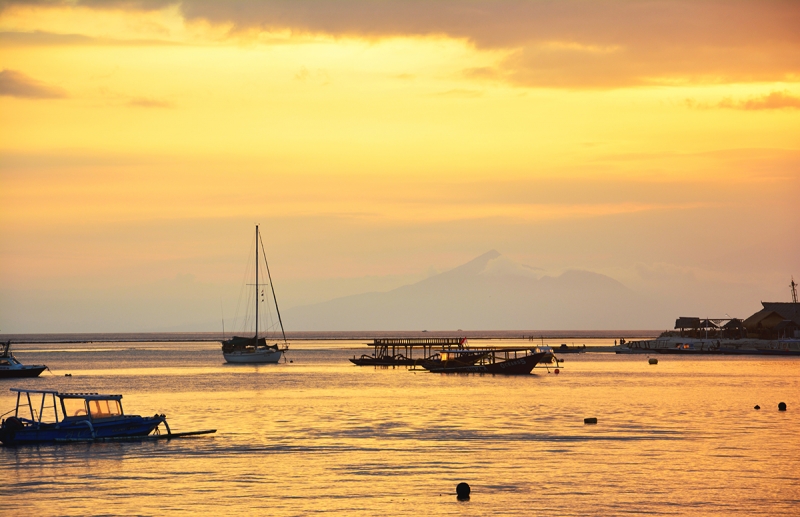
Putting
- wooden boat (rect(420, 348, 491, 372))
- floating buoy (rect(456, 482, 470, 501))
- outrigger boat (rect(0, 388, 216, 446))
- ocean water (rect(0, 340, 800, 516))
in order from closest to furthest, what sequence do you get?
1. ocean water (rect(0, 340, 800, 516))
2. floating buoy (rect(456, 482, 470, 501))
3. outrigger boat (rect(0, 388, 216, 446))
4. wooden boat (rect(420, 348, 491, 372))

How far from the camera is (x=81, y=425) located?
5069 cm

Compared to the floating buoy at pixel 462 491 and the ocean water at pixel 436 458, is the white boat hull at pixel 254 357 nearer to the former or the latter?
the ocean water at pixel 436 458

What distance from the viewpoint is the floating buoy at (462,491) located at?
3453cm

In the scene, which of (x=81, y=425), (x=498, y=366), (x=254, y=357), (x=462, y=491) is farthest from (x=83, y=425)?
(x=254, y=357)

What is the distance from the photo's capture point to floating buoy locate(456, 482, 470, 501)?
34.5 metres

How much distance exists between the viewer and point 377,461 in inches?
1705

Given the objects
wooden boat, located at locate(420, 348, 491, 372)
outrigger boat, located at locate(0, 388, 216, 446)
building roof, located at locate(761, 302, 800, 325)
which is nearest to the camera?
outrigger boat, located at locate(0, 388, 216, 446)

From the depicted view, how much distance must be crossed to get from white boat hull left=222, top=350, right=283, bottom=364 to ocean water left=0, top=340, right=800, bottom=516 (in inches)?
2559

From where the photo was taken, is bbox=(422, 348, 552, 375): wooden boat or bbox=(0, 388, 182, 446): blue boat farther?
bbox=(422, 348, 552, 375): wooden boat

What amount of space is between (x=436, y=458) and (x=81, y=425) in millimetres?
19387

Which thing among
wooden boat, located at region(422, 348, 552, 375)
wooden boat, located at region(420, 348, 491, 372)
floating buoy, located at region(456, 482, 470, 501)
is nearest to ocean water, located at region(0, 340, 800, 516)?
floating buoy, located at region(456, 482, 470, 501)

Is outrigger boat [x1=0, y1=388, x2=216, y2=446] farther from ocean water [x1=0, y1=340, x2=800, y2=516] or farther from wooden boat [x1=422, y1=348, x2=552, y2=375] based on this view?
wooden boat [x1=422, y1=348, x2=552, y2=375]

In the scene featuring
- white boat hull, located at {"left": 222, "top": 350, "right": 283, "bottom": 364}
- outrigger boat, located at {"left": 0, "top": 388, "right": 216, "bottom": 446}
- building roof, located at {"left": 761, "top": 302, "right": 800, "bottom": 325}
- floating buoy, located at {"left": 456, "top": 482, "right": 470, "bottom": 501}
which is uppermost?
building roof, located at {"left": 761, "top": 302, "right": 800, "bottom": 325}

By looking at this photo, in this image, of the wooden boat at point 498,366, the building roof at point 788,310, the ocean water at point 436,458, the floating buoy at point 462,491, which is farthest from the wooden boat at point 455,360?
the floating buoy at point 462,491
